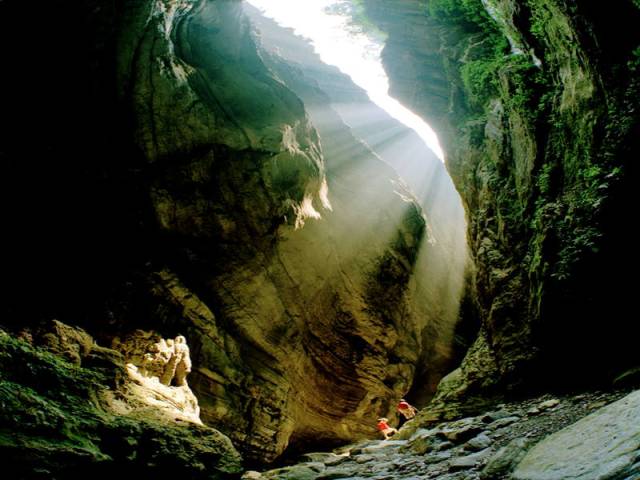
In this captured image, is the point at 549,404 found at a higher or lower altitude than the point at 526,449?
higher

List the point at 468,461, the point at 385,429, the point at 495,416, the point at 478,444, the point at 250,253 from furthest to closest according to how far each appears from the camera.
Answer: the point at 385,429 < the point at 250,253 < the point at 495,416 < the point at 478,444 < the point at 468,461

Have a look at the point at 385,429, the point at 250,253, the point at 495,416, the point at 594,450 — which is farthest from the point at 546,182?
the point at 385,429

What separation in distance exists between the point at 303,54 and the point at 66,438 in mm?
44909

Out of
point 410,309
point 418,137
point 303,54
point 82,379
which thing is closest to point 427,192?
point 418,137

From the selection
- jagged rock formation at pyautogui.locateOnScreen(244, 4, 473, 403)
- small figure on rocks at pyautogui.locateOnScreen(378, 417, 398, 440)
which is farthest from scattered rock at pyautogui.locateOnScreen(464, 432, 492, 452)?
jagged rock formation at pyautogui.locateOnScreen(244, 4, 473, 403)

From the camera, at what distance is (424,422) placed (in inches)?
381

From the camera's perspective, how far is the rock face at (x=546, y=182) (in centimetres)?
632

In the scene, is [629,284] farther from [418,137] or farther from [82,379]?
[418,137]

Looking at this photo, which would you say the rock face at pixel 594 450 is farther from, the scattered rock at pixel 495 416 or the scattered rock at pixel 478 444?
the scattered rock at pixel 495 416

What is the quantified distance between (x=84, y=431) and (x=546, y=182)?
9377 mm

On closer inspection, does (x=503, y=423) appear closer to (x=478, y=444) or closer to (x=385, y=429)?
(x=478, y=444)

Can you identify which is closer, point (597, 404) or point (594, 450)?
point (594, 450)

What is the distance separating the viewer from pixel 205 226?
11664 mm

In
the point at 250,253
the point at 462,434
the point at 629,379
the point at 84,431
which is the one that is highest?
the point at 250,253
